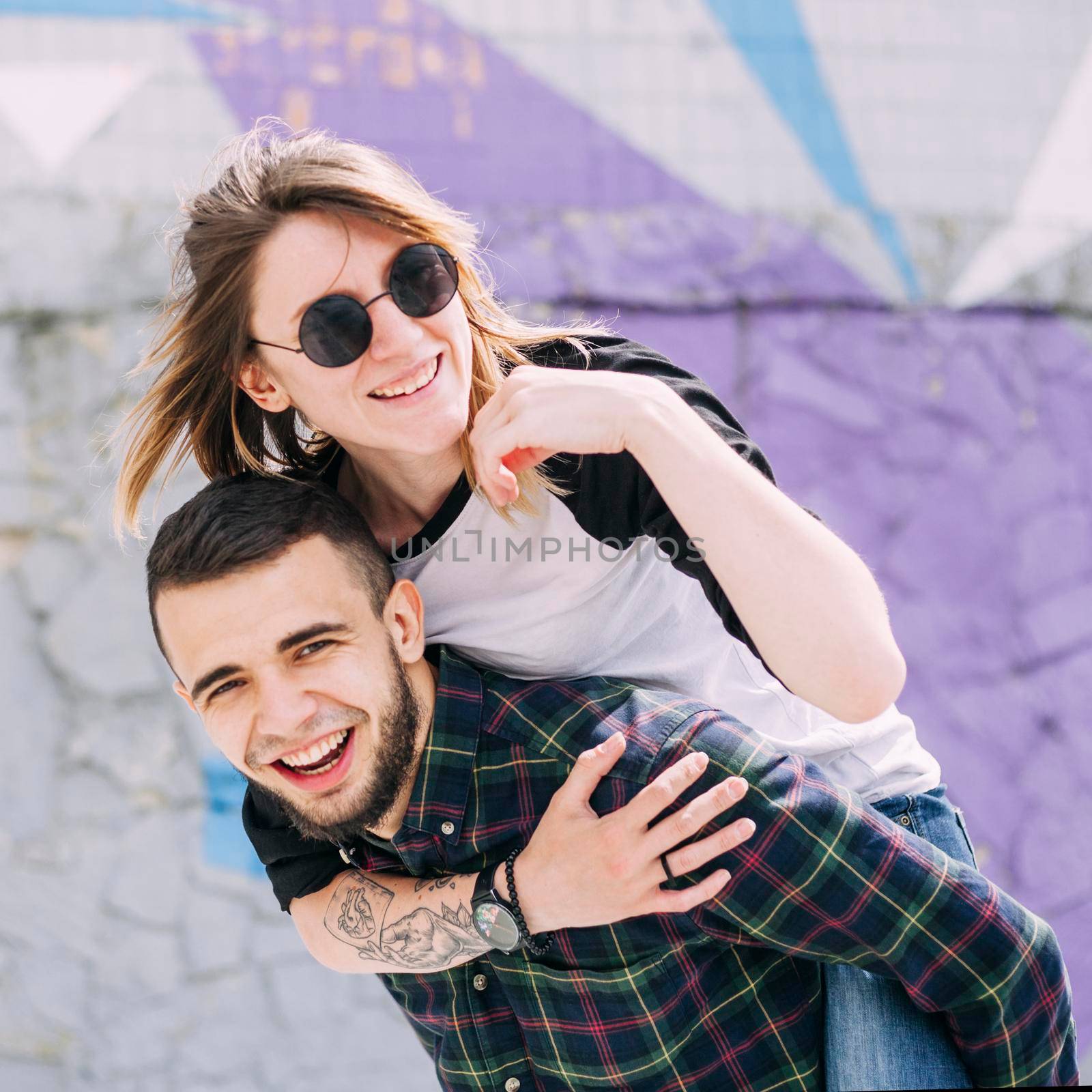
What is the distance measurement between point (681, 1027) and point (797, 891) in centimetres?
34

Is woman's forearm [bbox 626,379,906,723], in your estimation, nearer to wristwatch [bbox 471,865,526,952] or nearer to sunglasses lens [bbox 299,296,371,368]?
sunglasses lens [bbox 299,296,371,368]

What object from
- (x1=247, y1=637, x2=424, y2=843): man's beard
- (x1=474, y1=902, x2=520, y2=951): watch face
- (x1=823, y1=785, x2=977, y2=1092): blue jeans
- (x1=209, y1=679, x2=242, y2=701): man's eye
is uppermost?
(x1=209, y1=679, x2=242, y2=701): man's eye

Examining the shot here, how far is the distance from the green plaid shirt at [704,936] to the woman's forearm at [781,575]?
22 cm

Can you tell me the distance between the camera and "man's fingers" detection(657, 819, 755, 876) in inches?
74.3

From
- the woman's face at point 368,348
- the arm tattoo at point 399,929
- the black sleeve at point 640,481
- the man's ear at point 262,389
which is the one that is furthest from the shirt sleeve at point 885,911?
the man's ear at point 262,389

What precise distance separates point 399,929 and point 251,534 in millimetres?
720

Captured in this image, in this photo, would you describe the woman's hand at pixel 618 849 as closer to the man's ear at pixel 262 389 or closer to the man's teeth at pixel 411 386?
the man's teeth at pixel 411 386

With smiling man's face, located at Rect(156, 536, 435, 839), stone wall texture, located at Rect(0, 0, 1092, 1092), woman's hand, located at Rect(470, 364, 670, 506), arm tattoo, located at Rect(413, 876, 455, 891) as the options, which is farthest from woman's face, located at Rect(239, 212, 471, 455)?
stone wall texture, located at Rect(0, 0, 1092, 1092)

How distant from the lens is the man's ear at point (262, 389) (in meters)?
2.17

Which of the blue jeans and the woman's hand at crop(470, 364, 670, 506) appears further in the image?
the blue jeans

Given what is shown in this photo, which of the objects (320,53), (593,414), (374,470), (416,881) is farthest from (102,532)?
(593,414)

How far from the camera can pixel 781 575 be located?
5.77 feet

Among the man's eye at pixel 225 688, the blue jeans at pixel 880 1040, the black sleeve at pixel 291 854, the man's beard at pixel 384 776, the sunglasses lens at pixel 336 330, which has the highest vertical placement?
the sunglasses lens at pixel 336 330

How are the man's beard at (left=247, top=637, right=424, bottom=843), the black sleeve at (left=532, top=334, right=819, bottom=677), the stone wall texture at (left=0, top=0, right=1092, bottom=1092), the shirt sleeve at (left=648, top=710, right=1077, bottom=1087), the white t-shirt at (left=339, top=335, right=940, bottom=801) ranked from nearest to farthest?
the shirt sleeve at (left=648, top=710, right=1077, bottom=1087) → the black sleeve at (left=532, top=334, right=819, bottom=677) → the man's beard at (left=247, top=637, right=424, bottom=843) → the white t-shirt at (left=339, top=335, right=940, bottom=801) → the stone wall texture at (left=0, top=0, right=1092, bottom=1092)
